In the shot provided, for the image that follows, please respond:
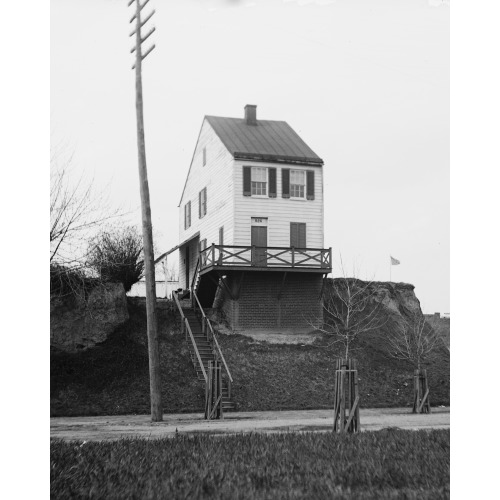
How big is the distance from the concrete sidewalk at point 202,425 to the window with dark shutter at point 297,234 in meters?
10.1

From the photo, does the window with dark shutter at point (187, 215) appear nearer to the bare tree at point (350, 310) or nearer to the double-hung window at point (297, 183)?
the double-hung window at point (297, 183)

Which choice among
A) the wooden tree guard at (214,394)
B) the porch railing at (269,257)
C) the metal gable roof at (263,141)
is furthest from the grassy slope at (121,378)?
the metal gable roof at (263,141)

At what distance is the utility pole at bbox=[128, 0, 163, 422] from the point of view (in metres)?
22.0

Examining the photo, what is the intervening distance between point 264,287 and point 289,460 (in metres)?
24.7

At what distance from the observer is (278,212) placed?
116 feet

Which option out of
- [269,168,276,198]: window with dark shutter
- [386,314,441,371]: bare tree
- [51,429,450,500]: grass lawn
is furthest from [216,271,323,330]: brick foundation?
[51,429,450,500]: grass lawn

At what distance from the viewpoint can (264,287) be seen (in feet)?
116

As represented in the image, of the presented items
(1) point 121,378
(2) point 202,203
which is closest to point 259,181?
(2) point 202,203

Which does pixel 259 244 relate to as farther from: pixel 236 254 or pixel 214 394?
pixel 214 394

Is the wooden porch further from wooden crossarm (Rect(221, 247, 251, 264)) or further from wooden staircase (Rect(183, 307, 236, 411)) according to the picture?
wooden staircase (Rect(183, 307, 236, 411))

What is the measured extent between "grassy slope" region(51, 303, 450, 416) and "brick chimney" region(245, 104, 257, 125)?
10.6 meters

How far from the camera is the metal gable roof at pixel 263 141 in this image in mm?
35344
